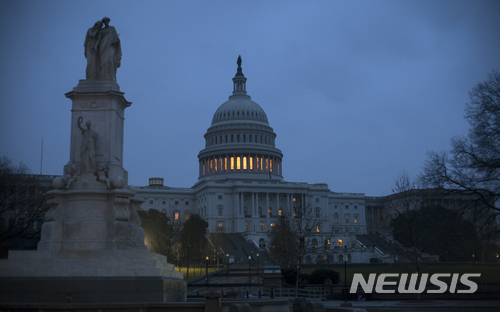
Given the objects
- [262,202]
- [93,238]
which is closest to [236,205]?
[262,202]

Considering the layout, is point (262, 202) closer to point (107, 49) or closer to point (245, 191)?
A: point (245, 191)

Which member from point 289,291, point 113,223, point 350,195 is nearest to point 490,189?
point 289,291

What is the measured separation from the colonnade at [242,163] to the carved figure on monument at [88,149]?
146371 mm

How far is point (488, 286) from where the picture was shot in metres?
39.8

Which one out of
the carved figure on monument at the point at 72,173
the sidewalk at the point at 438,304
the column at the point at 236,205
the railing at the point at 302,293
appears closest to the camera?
the carved figure on monument at the point at 72,173

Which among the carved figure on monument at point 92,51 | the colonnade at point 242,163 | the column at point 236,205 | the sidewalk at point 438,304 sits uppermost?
the colonnade at point 242,163

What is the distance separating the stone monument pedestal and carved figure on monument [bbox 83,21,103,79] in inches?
24.8

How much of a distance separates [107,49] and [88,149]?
12.9 ft

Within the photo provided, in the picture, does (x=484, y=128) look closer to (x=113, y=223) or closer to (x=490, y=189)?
(x=490, y=189)

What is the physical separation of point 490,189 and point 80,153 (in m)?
27.2

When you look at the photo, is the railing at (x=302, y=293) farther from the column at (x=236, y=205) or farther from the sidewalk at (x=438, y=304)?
the column at (x=236, y=205)

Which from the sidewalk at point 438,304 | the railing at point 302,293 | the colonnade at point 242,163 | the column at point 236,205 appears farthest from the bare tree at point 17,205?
the colonnade at point 242,163

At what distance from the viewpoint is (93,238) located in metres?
18.0

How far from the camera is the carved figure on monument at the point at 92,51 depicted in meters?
20.6
